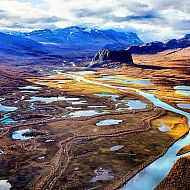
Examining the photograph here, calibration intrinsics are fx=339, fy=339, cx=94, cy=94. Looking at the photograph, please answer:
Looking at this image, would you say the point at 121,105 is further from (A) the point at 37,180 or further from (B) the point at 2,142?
(A) the point at 37,180

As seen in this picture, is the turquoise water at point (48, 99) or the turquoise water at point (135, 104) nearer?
the turquoise water at point (135, 104)

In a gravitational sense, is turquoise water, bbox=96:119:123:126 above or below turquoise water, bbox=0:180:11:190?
above

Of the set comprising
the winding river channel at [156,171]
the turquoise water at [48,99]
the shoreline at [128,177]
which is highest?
the turquoise water at [48,99]

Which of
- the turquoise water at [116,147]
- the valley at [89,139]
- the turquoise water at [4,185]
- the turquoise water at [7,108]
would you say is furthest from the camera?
the turquoise water at [7,108]

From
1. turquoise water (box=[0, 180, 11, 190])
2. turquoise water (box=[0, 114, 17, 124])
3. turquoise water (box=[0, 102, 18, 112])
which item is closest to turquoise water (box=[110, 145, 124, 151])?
turquoise water (box=[0, 180, 11, 190])

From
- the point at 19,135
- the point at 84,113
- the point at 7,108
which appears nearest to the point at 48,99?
the point at 7,108

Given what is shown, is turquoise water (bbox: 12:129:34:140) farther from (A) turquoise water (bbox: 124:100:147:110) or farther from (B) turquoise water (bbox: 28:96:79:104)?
(A) turquoise water (bbox: 124:100:147:110)

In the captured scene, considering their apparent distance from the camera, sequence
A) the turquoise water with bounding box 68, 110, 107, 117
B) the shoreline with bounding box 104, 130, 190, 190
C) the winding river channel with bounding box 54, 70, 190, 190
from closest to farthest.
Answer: the shoreline with bounding box 104, 130, 190, 190 < the winding river channel with bounding box 54, 70, 190, 190 < the turquoise water with bounding box 68, 110, 107, 117

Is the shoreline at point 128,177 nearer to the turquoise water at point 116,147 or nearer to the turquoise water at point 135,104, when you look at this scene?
the turquoise water at point 116,147

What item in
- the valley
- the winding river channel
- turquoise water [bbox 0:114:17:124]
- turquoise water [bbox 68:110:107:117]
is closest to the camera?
the winding river channel

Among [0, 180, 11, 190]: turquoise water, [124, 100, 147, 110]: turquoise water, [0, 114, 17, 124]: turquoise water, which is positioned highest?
[0, 114, 17, 124]: turquoise water

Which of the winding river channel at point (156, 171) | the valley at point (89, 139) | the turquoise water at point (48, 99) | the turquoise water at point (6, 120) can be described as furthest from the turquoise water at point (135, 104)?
the turquoise water at point (6, 120)

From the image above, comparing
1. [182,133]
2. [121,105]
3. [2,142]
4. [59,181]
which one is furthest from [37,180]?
[121,105]
